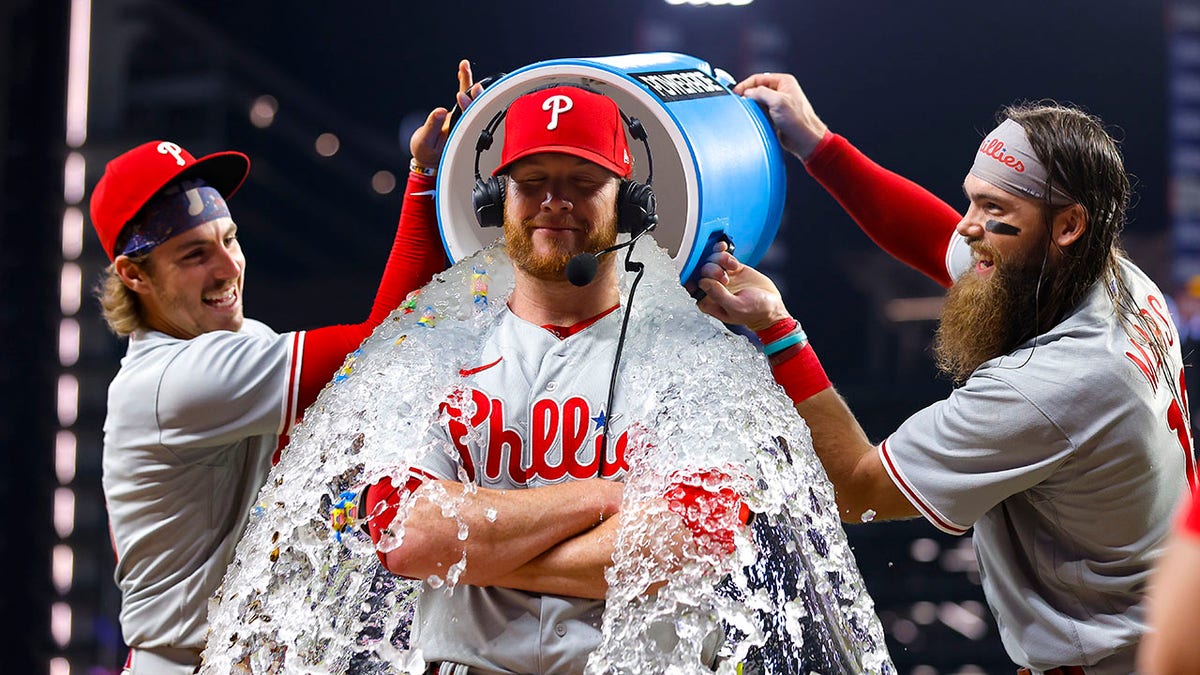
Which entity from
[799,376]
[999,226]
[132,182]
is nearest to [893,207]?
[999,226]

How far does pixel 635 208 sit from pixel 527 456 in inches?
15.0

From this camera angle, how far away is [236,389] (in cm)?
219

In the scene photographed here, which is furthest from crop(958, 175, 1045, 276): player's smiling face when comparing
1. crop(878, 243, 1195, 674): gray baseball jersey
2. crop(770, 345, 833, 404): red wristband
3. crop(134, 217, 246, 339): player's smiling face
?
crop(134, 217, 246, 339): player's smiling face

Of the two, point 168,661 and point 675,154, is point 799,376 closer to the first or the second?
point 675,154

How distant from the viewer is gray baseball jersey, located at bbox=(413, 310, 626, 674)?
1.64 m

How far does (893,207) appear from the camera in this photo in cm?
241

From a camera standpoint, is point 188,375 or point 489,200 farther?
point 188,375

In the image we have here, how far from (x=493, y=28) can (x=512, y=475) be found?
290 cm

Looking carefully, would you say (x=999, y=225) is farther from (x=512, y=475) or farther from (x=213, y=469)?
(x=213, y=469)

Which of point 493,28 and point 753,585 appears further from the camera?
point 493,28

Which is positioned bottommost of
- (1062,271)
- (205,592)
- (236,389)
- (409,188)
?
Result: (205,592)

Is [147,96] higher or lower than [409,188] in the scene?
higher

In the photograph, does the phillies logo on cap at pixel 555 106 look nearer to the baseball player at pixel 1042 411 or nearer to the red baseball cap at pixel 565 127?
the red baseball cap at pixel 565 127

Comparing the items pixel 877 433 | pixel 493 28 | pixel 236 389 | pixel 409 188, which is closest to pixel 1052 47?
pixel 877 433
